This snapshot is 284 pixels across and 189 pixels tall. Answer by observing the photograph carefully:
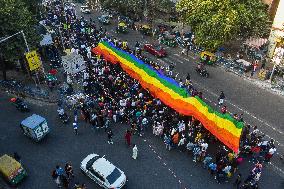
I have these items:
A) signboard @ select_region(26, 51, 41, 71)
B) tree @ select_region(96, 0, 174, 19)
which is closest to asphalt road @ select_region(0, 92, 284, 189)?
signboard @ select_region(26, 51, 41, 71)

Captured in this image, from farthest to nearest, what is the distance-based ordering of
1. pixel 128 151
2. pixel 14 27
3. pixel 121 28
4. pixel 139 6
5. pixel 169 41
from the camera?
pixel 139 6 → pixel 121 28 → pixel 169 41 → pixel 14 27 → pixel 128 151

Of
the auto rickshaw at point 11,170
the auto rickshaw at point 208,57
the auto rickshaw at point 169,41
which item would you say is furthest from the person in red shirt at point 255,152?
the auto rickshaw at point 169,41

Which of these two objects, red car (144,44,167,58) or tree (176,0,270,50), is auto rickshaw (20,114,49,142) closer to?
red car (144,44,167,58)

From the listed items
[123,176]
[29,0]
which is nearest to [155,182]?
[123,176]

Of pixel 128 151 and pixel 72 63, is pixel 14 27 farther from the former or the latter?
pixel 128 151

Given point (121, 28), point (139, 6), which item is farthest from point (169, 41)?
point (139, 6)

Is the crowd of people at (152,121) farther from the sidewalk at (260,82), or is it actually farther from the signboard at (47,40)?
the sidewalk at (260,82)
